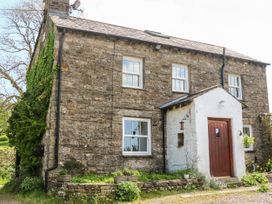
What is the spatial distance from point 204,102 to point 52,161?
6843 mm

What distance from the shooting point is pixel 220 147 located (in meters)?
14.6

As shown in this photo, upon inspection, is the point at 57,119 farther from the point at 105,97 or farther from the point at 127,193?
the point at 127,193

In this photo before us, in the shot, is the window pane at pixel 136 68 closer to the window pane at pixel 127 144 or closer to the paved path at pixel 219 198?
the window pane at pixel 127 144

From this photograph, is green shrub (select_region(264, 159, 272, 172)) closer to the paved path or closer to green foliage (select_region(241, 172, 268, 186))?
green foliage (select_region(241, 172, 268, 186))

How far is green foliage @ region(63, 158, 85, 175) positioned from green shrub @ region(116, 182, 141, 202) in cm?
269

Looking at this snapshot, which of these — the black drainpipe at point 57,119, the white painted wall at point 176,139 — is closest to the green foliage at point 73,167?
the black drainpipe at point 57,119

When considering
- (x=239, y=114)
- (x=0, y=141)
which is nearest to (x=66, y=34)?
(x=239, y=114)

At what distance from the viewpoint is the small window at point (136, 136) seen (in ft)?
48.4

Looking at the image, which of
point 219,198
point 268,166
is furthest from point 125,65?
point 268,166

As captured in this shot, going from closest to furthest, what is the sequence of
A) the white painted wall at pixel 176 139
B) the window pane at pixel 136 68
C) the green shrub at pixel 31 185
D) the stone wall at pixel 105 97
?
the green shrub at pixel 31 185
the stone wall at pixel 105 97
the white painted wall at pixel 176 139
the window pane at pixel 136 68

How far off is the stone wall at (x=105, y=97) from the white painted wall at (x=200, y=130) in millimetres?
676

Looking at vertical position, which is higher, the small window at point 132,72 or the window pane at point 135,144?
the small window at point 132,72

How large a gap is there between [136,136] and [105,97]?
229cm

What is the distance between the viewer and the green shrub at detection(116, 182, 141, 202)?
10961 millimetres
